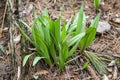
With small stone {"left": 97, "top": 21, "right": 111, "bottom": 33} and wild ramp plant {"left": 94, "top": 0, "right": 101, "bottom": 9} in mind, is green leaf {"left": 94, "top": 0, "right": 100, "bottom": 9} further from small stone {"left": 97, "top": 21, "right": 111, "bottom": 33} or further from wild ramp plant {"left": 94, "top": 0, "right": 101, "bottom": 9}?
small stone {"left": 97, "top": 21, "right": 111, "bottom": 33}

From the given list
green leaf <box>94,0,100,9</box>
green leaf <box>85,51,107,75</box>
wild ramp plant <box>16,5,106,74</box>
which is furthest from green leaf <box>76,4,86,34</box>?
green leaf <box>94,0,100,9</box>

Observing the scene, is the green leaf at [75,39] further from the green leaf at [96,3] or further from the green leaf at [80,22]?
the green leaf at [96,3]

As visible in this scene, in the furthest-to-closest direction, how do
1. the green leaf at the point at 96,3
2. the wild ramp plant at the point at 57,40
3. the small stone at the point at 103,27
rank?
1. the green leaf at the point at 96,3
2. the small stone at the point at 103,27
3. the wild ramp plant at the point at 57,40

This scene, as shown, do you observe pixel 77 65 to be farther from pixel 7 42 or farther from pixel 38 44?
pixel 7 42

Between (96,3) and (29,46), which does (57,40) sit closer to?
(29,46)

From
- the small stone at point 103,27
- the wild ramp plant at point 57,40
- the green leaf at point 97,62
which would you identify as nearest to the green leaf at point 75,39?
the wild ramp plant at point 57,40

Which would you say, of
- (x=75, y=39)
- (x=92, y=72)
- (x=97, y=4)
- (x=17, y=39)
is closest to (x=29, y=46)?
(x=17, y=39)

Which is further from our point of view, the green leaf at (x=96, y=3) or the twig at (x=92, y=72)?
the green leaf at (x=96, y=3)

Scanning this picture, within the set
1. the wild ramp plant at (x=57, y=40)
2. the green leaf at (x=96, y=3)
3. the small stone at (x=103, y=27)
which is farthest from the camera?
the green leaf at (x=96, y=3)
